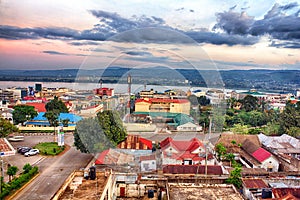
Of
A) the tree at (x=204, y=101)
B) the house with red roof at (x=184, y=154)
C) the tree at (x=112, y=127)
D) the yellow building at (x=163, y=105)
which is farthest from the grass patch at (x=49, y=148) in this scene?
the tree at (x=204, y=101)

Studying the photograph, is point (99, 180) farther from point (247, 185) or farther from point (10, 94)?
point (10, 94)

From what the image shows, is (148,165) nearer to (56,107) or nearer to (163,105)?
(163,105)

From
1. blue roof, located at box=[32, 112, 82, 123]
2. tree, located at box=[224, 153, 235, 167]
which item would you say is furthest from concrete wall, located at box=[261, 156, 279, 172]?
blue roof, located at box=[32, 112, 82, 123]

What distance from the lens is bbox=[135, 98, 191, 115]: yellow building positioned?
7598 mm

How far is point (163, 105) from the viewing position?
8117 mm

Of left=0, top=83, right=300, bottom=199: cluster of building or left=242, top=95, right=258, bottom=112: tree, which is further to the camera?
left=242, top=95, right=258, bottom=112: tree

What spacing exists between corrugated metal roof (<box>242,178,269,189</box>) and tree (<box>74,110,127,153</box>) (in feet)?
10.6

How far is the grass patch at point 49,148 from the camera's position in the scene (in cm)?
773

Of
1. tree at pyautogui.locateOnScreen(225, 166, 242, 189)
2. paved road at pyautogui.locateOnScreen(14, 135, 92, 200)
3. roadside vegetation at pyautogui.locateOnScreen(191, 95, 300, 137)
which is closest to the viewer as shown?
tree at pyautogui.locateOnScreen(225, 166, 242, 189)

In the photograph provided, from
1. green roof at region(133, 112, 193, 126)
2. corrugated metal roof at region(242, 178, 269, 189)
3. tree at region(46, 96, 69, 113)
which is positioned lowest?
corrugated metal roof at region(242, 178, 269, 189)

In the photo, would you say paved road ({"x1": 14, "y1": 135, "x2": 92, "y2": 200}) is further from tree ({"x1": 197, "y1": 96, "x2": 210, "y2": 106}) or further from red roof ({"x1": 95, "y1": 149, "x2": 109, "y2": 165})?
tree ({"x1": 197, "y1": 96, "x2": 210, "y2": 106})

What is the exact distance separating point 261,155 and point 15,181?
5904 mm

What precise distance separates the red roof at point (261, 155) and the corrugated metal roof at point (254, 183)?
6.86 ft

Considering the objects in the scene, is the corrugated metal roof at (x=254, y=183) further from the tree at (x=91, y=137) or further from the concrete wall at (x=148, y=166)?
the tree at (x=91, y=137)
